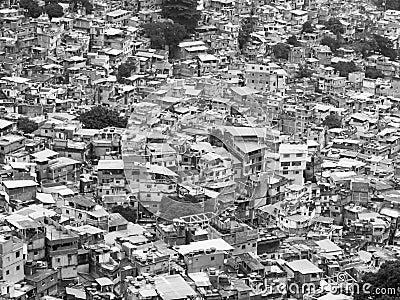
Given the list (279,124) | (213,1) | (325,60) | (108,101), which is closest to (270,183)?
(279,124)

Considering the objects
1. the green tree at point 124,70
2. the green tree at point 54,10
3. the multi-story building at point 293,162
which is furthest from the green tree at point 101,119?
the green tree at point 54,10

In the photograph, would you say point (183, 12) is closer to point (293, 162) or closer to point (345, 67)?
point (345, 67)

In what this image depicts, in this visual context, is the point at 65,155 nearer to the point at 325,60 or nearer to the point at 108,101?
the point at 108,101

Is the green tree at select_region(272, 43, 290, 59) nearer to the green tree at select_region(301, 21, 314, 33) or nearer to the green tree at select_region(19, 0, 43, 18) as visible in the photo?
the green tree at select_region(301, 21, 314, 33)

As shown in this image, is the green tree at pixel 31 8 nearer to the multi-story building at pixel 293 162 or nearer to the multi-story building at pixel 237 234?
the multi-story building at pixel 293 162

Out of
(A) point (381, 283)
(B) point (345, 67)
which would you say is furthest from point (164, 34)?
(A) point (381, 283)

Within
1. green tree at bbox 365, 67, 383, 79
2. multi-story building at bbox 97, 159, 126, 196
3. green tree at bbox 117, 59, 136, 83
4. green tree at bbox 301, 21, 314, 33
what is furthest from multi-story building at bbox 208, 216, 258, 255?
green tree at bbox 301, 21, 314, 33
